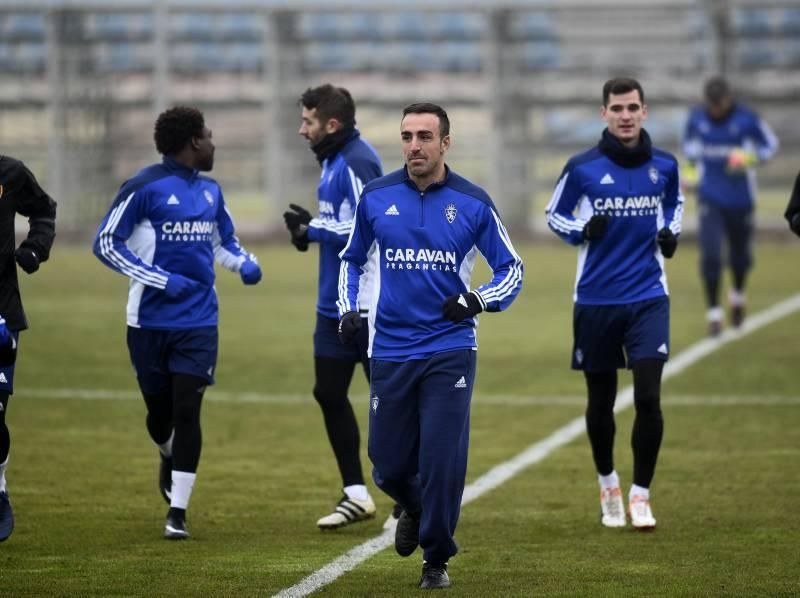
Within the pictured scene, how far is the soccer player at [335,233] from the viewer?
959cm

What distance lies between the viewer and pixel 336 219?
9.67 meters

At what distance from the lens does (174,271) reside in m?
9.38

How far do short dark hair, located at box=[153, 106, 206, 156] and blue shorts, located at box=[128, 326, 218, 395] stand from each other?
944mm

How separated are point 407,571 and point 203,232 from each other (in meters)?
2.25

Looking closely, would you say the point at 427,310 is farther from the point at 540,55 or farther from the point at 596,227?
the point at 540,55

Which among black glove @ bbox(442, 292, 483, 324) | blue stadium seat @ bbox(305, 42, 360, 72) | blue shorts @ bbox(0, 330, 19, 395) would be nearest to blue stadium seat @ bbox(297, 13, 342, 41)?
blue stadium seat @ bbox(305, 42, 360, 72)

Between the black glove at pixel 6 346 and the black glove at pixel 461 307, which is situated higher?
the black glove at pixel 461 307

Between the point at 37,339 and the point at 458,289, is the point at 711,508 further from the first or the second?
the point at 37,339

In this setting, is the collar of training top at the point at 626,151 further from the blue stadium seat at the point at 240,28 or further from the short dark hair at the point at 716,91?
the blue stadium seat at the point at 240,28

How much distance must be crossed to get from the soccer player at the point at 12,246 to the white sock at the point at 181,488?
0.81 m

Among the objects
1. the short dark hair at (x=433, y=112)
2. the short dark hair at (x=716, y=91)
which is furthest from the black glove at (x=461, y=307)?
the short dark hair at (x=716, y=91)

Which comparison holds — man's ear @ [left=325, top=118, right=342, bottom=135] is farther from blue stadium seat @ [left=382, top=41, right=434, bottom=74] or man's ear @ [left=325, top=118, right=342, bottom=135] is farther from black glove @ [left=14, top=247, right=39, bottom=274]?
blue stadium seat @ [left=382, top=41, right=434, bottom=74]

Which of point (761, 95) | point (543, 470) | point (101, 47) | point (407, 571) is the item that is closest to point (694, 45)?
point (761, 95)

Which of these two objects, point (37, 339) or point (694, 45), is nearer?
point (37, 339)
